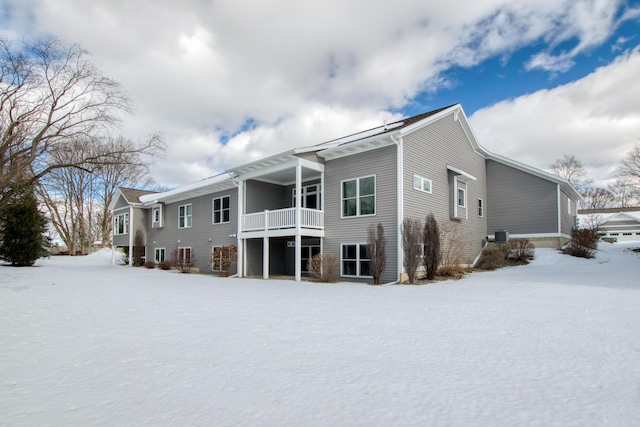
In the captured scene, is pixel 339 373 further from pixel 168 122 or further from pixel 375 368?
pixel 168 122

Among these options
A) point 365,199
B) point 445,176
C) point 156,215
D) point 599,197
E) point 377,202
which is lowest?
point 377,202

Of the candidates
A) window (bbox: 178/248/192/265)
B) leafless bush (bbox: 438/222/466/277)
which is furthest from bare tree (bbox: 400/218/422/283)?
window (bbox: 178/248/192/265)

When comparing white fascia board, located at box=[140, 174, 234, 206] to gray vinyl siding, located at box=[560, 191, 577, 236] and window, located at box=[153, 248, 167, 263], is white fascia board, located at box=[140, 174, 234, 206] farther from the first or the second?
gray vinyl siding, located at box=[560, 191, 577, 236]

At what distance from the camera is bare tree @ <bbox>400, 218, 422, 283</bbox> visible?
1343 centimetres

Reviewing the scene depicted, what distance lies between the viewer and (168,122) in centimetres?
2264

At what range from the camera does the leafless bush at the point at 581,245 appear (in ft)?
59.3

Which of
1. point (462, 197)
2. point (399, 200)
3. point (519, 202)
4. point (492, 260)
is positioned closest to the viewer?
point (399, 200)

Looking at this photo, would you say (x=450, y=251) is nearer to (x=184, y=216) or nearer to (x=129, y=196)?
(x=184, y=216)

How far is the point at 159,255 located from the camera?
26.7 metres

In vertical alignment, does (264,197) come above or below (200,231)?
above

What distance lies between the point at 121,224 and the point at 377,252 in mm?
24184

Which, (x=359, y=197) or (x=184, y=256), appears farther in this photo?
(x=184, y=256)

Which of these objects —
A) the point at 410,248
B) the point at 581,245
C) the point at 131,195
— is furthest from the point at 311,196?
the point at 131,195

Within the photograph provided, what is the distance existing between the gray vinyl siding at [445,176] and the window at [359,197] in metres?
1.30
